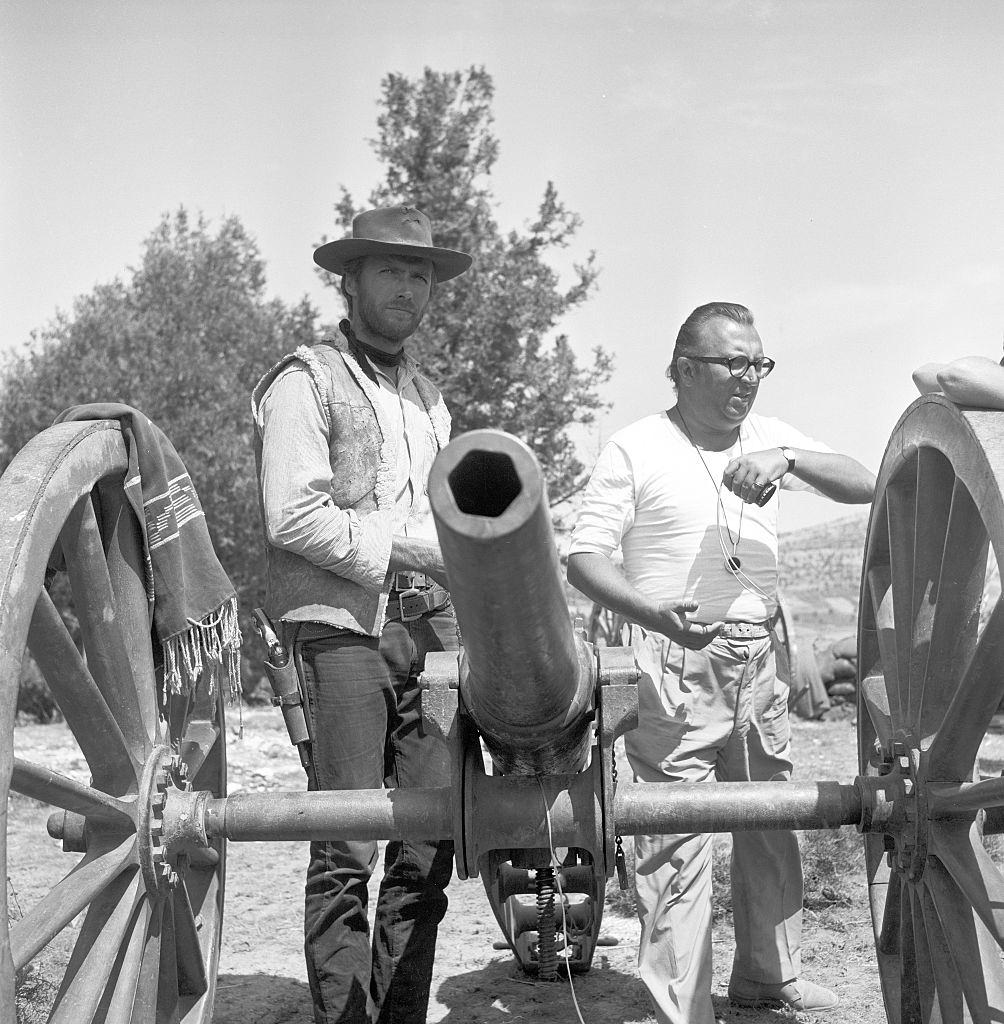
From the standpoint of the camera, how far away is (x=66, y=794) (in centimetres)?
264

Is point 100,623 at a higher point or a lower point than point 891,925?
higher

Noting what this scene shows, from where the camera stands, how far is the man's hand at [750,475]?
12.1 ft

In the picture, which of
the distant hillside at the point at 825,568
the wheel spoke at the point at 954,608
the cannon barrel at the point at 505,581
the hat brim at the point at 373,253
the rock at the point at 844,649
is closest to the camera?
the cannon barrel at the point at 505,581

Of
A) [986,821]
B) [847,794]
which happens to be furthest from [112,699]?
[986,821]

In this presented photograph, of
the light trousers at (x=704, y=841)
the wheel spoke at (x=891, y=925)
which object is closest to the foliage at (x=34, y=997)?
the light trousers at (x=704, y=841)

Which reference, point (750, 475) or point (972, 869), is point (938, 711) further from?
point (750, 475)

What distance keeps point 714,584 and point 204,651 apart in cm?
163

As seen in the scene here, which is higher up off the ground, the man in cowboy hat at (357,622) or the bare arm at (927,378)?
the bare arm at (927,378)

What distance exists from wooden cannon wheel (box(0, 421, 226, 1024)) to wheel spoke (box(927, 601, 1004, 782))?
179 centimetres

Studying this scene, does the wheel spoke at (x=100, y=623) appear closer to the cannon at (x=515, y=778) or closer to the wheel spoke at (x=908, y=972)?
the cannon at (x=515, y=778)

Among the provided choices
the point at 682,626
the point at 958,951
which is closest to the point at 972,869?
the point at 958,951

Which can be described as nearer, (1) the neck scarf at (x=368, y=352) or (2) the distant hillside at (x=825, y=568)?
(1) the neck scarf at (x=368, y=352)

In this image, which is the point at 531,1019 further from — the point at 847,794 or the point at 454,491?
the point at 454,491

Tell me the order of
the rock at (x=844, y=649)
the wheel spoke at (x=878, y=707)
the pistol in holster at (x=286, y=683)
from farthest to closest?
the rock at (x=844, y=649) → the pistol in holster at (x=286, y=683) → the wheel spoke at (x=878, y=707)
